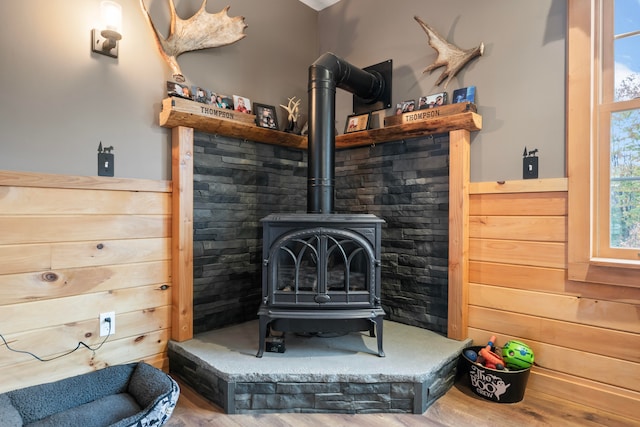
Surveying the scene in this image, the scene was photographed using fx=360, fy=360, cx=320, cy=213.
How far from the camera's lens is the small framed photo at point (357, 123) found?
2676 millimetres

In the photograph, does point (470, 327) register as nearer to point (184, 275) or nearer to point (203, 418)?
point (203, 418)

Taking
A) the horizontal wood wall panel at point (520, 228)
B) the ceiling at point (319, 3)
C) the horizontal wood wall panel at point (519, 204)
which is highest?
the ceiling at point (319, 3)

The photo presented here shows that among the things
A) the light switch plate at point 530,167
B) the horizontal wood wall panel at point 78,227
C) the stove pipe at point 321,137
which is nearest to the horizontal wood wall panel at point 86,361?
the horizontal wood wall panel at point 78,227

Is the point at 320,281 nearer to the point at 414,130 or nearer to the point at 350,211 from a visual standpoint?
the point at 350,211

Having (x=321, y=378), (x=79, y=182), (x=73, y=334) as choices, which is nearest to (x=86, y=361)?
(x=73, y=334)

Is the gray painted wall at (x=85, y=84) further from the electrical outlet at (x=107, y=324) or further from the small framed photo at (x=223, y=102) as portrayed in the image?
the electrical outlet at (x=107, y=324)

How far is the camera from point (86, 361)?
1858 millimetres

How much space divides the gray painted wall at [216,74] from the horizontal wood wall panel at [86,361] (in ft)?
3.02

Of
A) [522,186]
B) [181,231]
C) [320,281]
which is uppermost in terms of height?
[522,186]

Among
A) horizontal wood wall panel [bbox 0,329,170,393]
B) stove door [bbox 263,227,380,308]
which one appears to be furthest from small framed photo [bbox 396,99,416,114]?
horizontal wood wall panel [bbox 0,329,170,393]

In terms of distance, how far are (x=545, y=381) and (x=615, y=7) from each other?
1969 millimetres

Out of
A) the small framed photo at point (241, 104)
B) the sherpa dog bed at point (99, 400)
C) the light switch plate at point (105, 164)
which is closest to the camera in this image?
the sherpa dog bed at point (99, 400)

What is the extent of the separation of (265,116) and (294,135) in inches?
9.7

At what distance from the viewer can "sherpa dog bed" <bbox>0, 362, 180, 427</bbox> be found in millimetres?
1544
